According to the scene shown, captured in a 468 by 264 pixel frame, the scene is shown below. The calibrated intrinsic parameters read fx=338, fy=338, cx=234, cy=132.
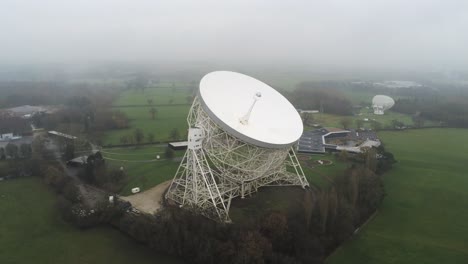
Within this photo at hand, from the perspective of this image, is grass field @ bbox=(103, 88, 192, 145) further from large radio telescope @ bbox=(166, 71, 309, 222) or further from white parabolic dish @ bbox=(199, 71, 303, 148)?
white parabolic dish @ bbox=(199, 71, 303, 148)

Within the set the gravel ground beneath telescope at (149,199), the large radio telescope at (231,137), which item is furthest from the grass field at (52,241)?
the large radio telescope at (231,137)

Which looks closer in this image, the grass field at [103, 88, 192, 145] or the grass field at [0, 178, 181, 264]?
the grass field at [0, 178, 181, 264]

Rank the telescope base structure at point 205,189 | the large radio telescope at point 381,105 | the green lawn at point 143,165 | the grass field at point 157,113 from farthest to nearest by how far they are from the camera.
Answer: the large radio telescope at point 381,105
the grass field at point 157,113
the green lawn at point 143,165
the telescope base structure at point 205,189

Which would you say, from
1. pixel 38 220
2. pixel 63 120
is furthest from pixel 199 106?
pixel 63 120

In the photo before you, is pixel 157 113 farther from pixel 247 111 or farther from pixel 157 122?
pixel 247 111

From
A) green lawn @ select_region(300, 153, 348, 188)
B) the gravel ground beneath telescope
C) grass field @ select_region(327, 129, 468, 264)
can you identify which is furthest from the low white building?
grass field @ select_region(327, 129, 468, 264)

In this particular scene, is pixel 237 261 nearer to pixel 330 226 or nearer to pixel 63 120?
pixel 330 226

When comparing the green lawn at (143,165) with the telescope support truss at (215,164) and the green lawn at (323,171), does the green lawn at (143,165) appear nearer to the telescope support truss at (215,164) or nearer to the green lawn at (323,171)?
the telescope support truss at (215,164)
